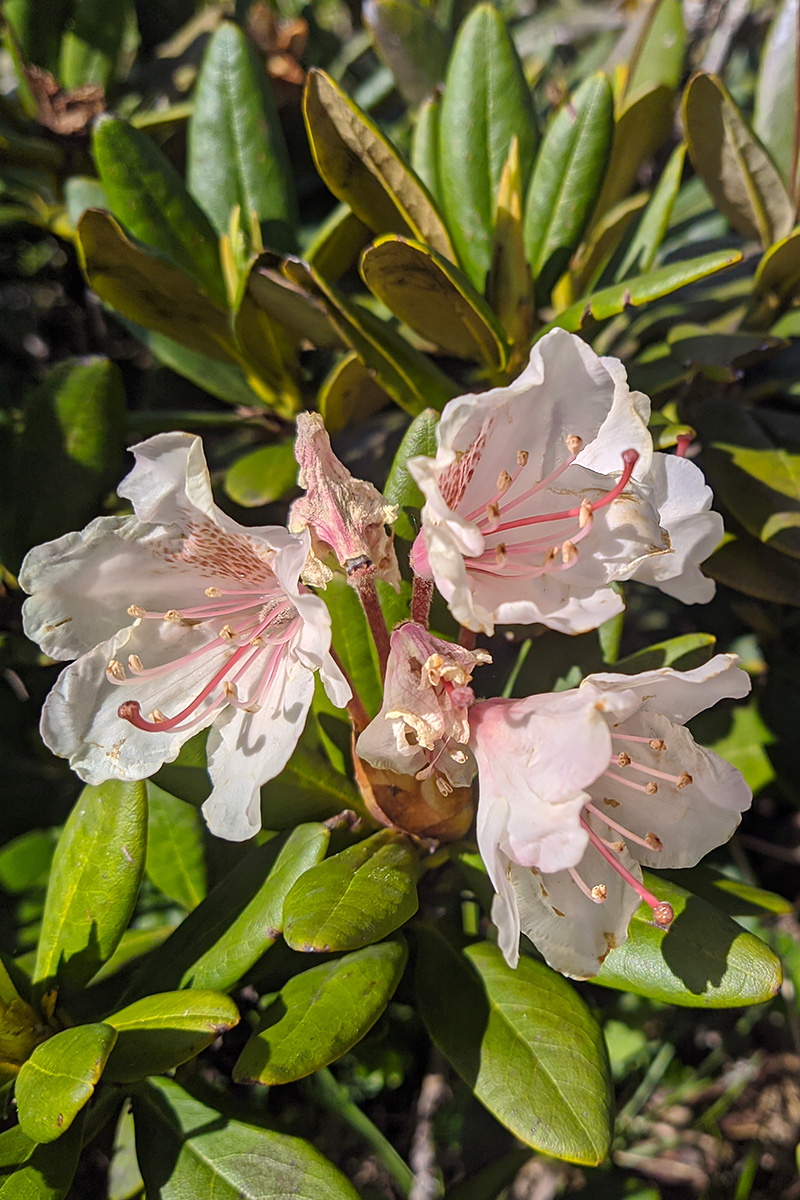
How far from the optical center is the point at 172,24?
7.59 ft

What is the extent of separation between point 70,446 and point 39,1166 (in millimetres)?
Answer: 976

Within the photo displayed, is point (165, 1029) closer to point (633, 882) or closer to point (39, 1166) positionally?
point (39, 1166)

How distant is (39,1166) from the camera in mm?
978

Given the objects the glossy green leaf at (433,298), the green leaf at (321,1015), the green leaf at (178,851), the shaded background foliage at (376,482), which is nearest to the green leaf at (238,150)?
the shaded background foliage at (376,482)

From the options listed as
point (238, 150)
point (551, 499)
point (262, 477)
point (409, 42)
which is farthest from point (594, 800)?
point (409, 42)

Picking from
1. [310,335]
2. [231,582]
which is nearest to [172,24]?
[310,335]

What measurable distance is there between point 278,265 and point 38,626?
0.63 m

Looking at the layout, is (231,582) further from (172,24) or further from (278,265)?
(172,24)

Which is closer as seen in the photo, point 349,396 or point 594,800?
point 594,800

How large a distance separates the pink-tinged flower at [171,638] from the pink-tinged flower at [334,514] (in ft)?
0.13

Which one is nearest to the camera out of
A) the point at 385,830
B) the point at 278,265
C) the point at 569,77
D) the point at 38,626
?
the point at 38,626

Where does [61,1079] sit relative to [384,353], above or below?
below

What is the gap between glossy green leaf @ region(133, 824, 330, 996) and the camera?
1043mm

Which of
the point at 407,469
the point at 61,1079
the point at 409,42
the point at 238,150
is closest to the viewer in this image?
the point at 61,1079
